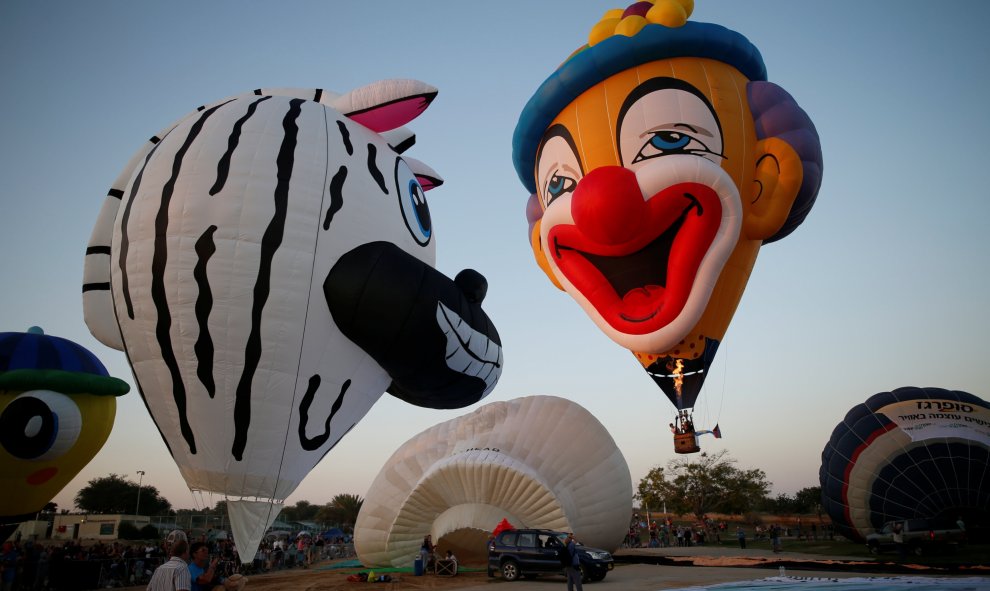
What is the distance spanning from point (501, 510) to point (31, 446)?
8.97 meters

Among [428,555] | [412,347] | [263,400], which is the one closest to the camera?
[263,400]

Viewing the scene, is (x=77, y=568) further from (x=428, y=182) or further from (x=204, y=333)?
(x=428, y=182)

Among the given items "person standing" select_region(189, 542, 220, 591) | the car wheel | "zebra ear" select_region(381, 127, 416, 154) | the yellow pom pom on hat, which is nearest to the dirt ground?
the car wheel

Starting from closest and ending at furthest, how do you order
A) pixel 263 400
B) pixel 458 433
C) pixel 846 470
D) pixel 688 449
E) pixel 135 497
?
pixel 263 400 → pixel 688 449 → pixel 458 433 → pixel 846 470 → pixel 135 497

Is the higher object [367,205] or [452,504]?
[367,205]

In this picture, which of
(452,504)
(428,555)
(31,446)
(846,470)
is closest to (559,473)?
(452,504)

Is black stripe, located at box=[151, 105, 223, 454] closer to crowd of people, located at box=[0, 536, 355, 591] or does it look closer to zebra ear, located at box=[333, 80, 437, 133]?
crowd of people, located at box=[0, 536, 355, 591]

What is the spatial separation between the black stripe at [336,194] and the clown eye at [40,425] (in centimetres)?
787

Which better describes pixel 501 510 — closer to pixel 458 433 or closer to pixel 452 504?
pixel 452 504

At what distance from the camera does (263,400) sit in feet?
25.8

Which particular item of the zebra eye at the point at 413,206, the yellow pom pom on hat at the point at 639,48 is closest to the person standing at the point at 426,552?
the zebra eye at the point at 413,206

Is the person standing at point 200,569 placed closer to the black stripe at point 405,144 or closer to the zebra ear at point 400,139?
the zebra ear at point 400,139

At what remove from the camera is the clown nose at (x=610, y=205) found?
29.8 feet

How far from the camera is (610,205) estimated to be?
9070mm
